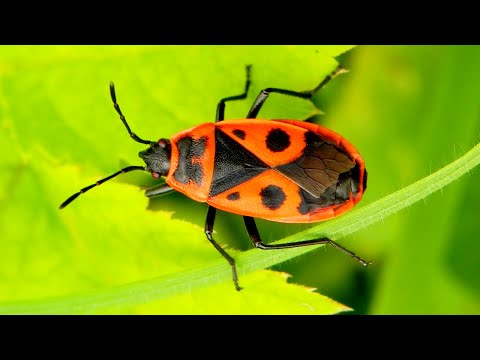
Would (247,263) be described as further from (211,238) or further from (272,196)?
(272,196)

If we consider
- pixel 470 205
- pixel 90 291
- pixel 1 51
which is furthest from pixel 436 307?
pixel 1 51

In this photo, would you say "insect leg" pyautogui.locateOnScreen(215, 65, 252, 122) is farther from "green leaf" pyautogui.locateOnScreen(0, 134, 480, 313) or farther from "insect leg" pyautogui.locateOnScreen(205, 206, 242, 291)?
"green leaf" pyautogui.locateOnScreen(0, 134, 480, 313)

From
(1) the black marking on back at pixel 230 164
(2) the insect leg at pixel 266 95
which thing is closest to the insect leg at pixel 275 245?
(1) the black marking on back at pixel 230 164

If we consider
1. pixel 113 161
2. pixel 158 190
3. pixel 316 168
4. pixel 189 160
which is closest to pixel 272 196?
pixel 316 168

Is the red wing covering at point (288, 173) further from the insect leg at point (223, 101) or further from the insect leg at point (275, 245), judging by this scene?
the insect leg at point (275, 245)

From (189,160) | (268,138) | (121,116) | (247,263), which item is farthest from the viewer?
(189,160)

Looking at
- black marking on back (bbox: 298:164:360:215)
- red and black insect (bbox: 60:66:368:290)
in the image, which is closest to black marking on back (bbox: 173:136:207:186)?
red and black insect (bbox: 60:66:368:290)

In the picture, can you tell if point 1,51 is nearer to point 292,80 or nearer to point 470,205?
point 292,80
